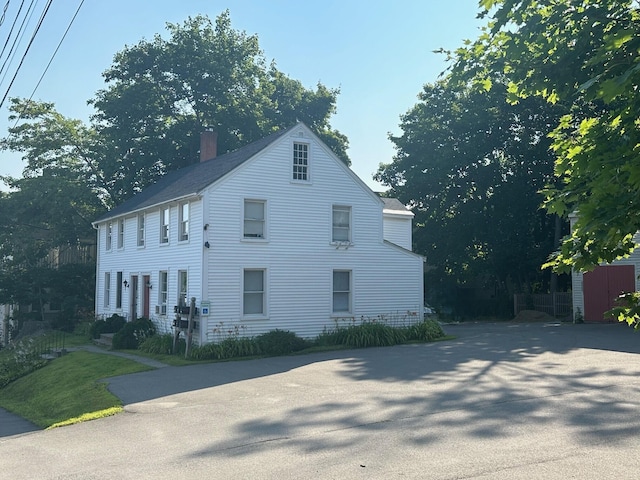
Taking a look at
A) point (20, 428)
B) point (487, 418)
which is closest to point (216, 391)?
point (20, 428)

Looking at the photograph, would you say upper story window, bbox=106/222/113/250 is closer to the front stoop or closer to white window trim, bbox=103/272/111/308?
white window trim, bbox=103/272/111/308

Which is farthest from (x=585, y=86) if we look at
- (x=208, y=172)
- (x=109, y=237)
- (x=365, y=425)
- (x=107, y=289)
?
(x=109, y=237)

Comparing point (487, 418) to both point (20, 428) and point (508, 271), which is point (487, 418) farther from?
point (508, 271)

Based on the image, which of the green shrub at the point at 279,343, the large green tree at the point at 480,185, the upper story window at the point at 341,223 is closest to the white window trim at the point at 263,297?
the green shrub at the point at 279,343

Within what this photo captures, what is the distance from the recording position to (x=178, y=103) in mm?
43688

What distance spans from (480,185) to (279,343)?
2297 cm

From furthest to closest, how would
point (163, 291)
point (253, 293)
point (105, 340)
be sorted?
1. point (105, 340)
2. point (163, 291)
3. point (253, 293)

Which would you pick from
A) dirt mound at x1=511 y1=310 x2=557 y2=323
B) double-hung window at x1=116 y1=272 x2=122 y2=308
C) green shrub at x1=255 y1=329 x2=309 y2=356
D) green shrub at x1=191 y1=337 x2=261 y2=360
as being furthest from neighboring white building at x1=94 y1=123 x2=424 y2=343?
dirt mound at x1=511 y1=310 x2=557 y2=323

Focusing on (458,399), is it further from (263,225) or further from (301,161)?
(301,161)

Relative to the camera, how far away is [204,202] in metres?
20.9

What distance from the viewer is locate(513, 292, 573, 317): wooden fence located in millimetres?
33312

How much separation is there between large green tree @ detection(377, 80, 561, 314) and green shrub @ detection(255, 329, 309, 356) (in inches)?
776

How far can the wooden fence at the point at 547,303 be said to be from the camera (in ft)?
109

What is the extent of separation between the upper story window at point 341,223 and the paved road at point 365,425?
26.1 feet
